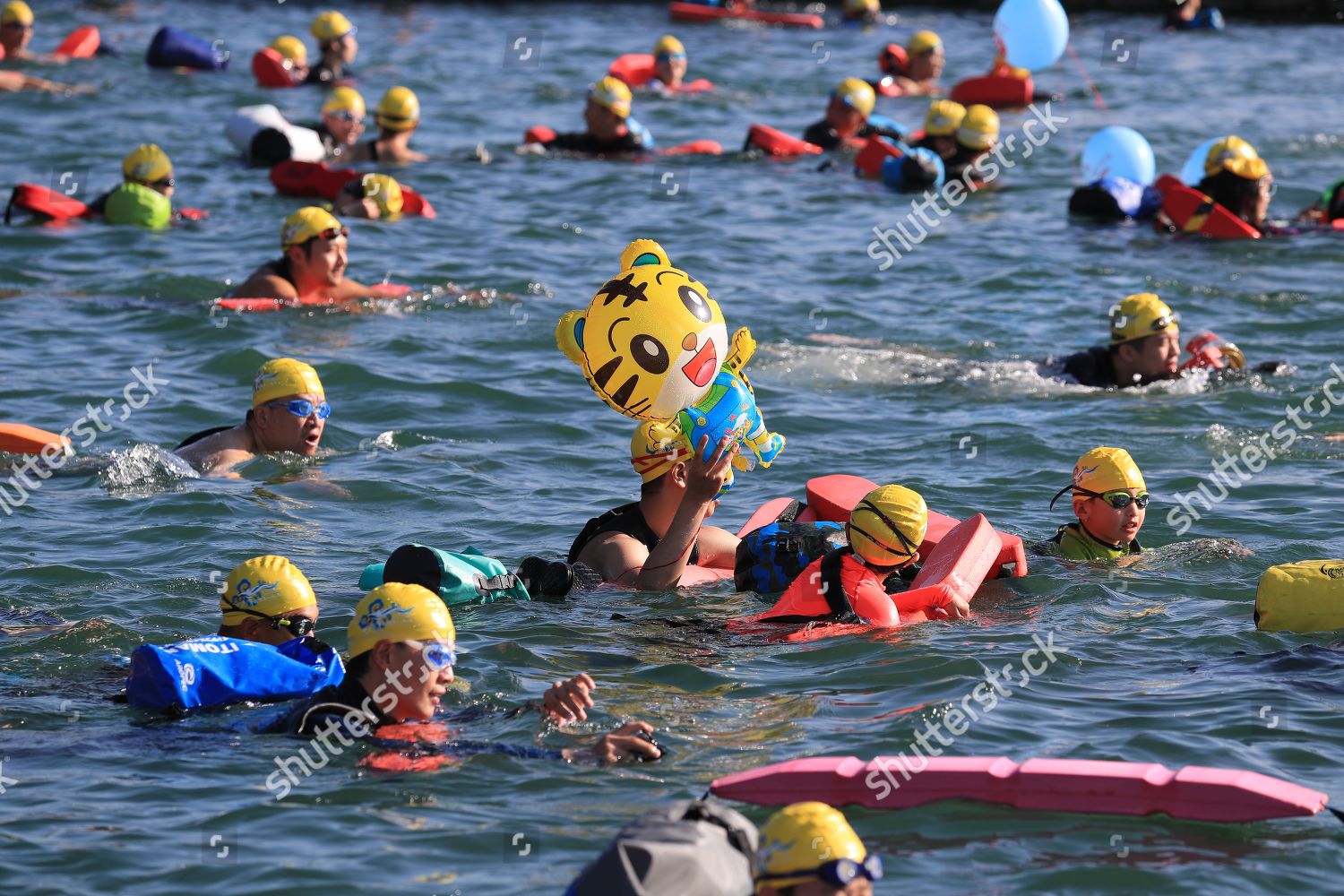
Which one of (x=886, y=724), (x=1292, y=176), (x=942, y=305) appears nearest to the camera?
(x=886, y=724)

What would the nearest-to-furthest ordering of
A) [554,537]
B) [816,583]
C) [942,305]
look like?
[816,583] < [554,537] < [942,305]

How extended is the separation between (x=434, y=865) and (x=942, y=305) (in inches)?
436

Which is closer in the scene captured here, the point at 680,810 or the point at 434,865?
the point at 680,810

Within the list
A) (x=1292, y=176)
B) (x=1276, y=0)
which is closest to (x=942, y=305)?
(x=1292, y=176)

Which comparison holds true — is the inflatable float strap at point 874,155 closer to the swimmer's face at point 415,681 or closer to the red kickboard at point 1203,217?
the red kickboard at point 1203,217

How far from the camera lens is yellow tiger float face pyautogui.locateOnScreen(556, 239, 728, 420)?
27.2 feet

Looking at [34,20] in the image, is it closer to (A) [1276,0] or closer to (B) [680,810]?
(A) [1276,0]

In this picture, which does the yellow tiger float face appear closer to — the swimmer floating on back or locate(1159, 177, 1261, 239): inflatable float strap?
the swimmer floating on back

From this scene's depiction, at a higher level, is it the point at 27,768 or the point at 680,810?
the point at 680,810

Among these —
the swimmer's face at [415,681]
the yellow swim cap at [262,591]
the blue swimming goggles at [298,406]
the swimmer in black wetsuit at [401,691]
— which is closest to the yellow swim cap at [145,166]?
the blue swimming goggles at [298,406]

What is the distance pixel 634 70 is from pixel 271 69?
18.7 feet

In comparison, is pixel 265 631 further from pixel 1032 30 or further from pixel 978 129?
pixel 1032 30

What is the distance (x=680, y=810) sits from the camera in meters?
5.52

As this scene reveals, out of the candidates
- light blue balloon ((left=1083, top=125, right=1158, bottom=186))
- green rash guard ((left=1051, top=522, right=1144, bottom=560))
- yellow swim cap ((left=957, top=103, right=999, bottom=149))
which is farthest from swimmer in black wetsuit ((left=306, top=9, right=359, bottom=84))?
green rash guard ((left=1051, top=522, right=1144, bottom=560))
